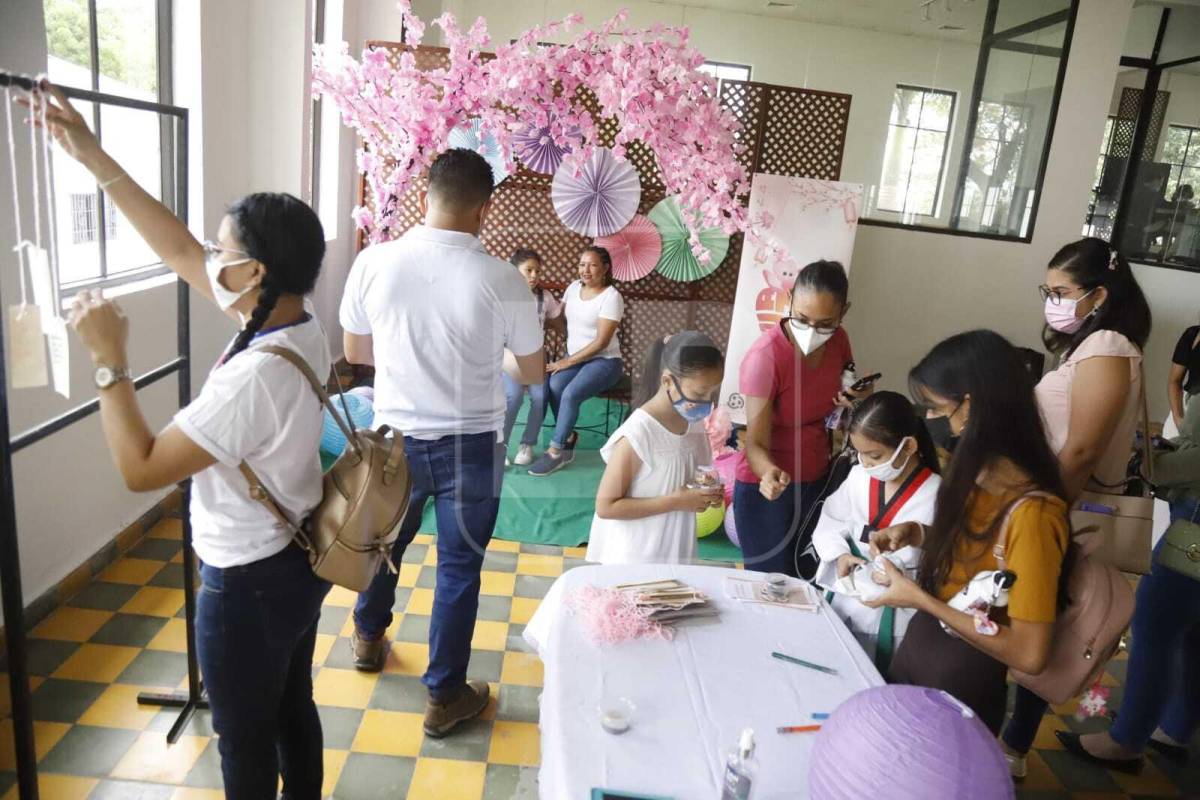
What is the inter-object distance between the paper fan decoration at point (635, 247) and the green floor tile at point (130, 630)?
11.4ft

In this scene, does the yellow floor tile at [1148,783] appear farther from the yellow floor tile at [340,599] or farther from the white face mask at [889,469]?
the yellow floor tile at [340,599]

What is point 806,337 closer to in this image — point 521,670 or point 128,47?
point 521,670

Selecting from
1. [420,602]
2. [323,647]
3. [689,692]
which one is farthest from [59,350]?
[420,602]

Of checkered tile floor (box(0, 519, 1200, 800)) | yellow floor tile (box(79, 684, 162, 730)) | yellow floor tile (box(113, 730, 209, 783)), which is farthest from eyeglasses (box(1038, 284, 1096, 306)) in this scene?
yellow floor tile (box(79, 684, 162, 730))

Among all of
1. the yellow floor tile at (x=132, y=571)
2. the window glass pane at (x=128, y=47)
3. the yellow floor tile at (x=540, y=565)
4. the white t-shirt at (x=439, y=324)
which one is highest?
the window glass pane at (x=128, y=47)

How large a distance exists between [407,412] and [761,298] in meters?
3.31

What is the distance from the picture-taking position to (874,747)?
1.07 m

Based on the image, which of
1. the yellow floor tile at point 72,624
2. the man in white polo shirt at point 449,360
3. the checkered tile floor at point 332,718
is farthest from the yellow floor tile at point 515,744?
the yellow floor tile at point 72,624

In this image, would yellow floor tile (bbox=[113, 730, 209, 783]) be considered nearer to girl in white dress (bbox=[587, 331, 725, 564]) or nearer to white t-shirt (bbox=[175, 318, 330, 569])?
white t-shirt (bbox=[175, 318, 330, 569])

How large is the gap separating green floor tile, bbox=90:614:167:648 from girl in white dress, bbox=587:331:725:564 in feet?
5.12

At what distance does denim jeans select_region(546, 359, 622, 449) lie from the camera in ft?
15.1

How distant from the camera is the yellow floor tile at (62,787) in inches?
76.5

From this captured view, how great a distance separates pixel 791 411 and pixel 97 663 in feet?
7.39

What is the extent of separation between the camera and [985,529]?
155 centimetres
